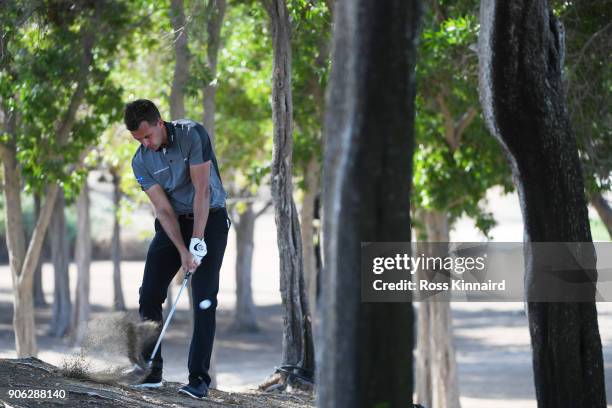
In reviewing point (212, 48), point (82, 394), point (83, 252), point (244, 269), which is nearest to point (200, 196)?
point (82, 394)

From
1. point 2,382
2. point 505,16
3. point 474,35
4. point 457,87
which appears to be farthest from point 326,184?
point 457,87

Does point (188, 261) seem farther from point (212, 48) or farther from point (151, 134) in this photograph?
point (212, 48)

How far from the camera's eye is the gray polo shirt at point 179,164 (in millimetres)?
6844

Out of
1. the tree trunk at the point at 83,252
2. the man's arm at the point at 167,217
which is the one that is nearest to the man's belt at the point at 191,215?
the man's arm at the point at 167,217

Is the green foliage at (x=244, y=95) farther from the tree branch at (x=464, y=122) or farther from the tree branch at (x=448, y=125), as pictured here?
the tree branch at (x=464, y=122)

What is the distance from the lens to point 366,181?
14.0 ft

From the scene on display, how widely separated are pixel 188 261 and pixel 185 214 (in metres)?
0.45

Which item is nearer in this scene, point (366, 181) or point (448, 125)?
point (366, 181)

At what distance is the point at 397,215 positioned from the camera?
433 centimetres

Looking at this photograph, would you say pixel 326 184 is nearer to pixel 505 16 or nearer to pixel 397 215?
pixel 397 215

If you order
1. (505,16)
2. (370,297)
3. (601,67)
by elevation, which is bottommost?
(370,297)

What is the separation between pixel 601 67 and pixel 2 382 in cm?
819

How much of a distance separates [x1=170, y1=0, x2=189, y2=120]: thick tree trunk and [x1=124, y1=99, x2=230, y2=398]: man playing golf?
18.4 ft

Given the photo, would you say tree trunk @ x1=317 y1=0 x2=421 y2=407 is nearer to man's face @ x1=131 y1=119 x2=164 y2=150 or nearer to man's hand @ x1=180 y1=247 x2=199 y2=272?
man's hand @ x1=180 y1=247 x2=199 y2=272
